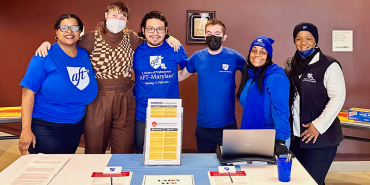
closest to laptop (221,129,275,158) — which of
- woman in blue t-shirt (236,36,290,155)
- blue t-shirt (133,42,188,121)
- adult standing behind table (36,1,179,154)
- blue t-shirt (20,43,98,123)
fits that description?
woman in blue t-shirt (236,36,290,155)

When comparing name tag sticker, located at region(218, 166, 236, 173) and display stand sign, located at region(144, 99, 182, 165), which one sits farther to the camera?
display stand sign, located at region(144, 99, 182, 165)

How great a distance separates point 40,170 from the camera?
5.18 feet

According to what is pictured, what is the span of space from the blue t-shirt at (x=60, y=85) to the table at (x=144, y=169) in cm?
44

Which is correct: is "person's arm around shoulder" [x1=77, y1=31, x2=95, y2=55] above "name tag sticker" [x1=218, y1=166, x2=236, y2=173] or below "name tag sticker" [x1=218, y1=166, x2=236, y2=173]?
above

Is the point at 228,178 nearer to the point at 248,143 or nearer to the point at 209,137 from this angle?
the point at 248,143

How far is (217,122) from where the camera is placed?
246cm

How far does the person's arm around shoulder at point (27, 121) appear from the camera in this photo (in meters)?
1.99

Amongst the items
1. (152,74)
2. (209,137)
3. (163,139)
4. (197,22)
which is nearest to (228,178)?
(163,139)

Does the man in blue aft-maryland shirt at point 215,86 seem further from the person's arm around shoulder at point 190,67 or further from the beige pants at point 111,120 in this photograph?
the beige pants at point 111,120

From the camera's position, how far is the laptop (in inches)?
64.1

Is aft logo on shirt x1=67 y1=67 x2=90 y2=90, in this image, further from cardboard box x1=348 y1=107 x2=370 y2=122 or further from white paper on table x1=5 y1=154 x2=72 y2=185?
cardboard box x1=348 y1=107 x2=370 y2=122

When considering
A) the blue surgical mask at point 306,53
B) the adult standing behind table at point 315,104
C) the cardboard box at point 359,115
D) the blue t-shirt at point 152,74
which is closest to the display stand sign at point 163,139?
the blue t-shirt at point 152,74

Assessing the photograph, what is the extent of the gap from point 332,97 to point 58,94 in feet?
6.90

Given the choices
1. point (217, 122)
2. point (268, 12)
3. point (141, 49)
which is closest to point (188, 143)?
point (217, 122)
